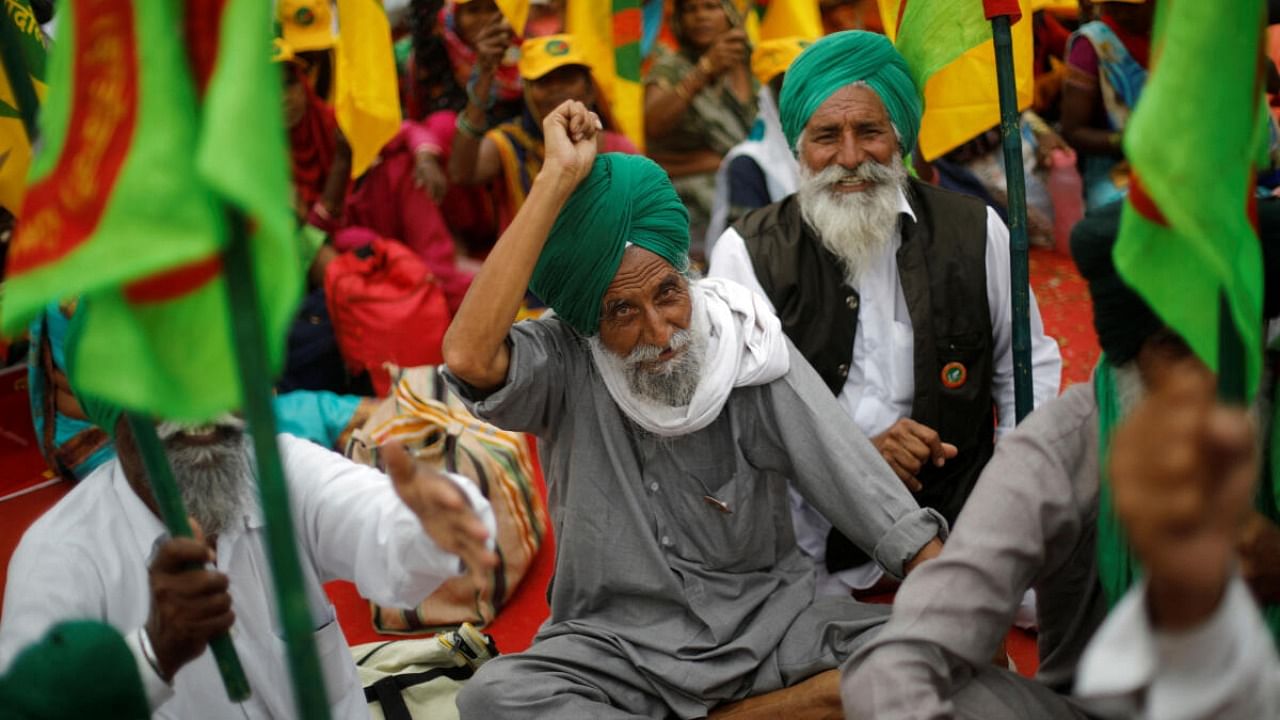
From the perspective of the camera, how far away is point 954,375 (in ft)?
11.6

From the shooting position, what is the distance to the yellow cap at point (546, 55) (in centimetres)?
528

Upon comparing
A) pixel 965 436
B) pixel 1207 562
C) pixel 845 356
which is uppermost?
pixel 1207 562

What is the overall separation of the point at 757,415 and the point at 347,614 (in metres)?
1.92

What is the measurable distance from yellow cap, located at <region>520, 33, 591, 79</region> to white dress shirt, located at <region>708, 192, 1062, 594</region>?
6.39 ft

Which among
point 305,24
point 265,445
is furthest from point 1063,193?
point 265,445

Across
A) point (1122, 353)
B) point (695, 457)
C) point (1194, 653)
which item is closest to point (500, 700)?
point (695, 457)

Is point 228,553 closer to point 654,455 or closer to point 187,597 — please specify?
Answer: point 187,597

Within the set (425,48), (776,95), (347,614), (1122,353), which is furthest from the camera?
(425,48)

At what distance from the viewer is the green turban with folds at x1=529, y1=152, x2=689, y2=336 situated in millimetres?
2820

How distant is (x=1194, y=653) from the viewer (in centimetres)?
142

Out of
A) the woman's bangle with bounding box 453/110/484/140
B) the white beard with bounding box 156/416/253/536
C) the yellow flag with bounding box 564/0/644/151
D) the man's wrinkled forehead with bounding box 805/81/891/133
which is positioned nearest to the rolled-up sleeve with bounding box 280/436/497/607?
the white beard with bounding box 156/416/253/536

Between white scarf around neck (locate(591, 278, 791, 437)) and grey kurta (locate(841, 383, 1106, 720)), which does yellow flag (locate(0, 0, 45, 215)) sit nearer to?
white scarf around neck (locate(591, 278, 791, 437))

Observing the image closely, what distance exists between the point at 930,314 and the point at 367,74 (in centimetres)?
179

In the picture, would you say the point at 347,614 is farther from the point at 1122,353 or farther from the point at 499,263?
the point at 1122,353
